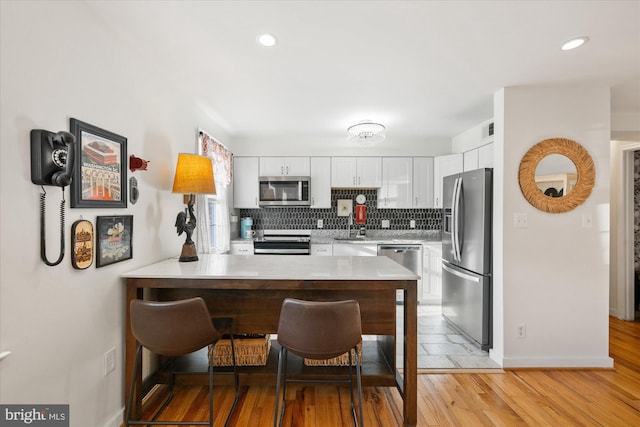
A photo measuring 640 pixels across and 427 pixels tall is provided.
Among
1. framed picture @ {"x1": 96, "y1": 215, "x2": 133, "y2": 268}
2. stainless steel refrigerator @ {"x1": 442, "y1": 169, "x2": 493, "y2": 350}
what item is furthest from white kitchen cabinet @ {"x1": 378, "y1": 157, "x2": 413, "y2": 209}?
framed picture @ {"x1": 96, "y1": 215, "x2": 133, "y2": 268}

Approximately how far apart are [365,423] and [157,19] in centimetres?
269

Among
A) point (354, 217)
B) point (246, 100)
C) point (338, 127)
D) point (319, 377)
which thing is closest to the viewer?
point (319, 377)

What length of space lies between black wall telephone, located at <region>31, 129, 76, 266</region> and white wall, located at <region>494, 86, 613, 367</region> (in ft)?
9.84

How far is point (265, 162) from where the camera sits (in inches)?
181

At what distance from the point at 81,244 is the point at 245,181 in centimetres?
312

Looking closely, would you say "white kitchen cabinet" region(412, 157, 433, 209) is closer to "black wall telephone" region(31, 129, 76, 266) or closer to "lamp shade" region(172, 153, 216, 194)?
"lamp shade" region(172, 153, 216, 194)

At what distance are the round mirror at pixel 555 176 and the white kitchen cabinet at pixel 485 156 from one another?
74cm

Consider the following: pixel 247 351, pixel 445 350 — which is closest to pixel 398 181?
pixel 445 350

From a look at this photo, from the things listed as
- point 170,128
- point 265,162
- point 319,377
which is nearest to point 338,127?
point 265,162

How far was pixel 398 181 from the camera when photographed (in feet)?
15.3

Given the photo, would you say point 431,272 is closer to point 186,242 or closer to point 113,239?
point 186,242

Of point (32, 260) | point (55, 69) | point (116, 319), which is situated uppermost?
point (55, 69)

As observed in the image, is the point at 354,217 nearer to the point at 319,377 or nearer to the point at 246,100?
the point at 246,100

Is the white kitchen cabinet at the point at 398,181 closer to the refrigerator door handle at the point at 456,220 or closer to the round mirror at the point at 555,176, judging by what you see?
the refrigerator door handle at the point at 456,220
